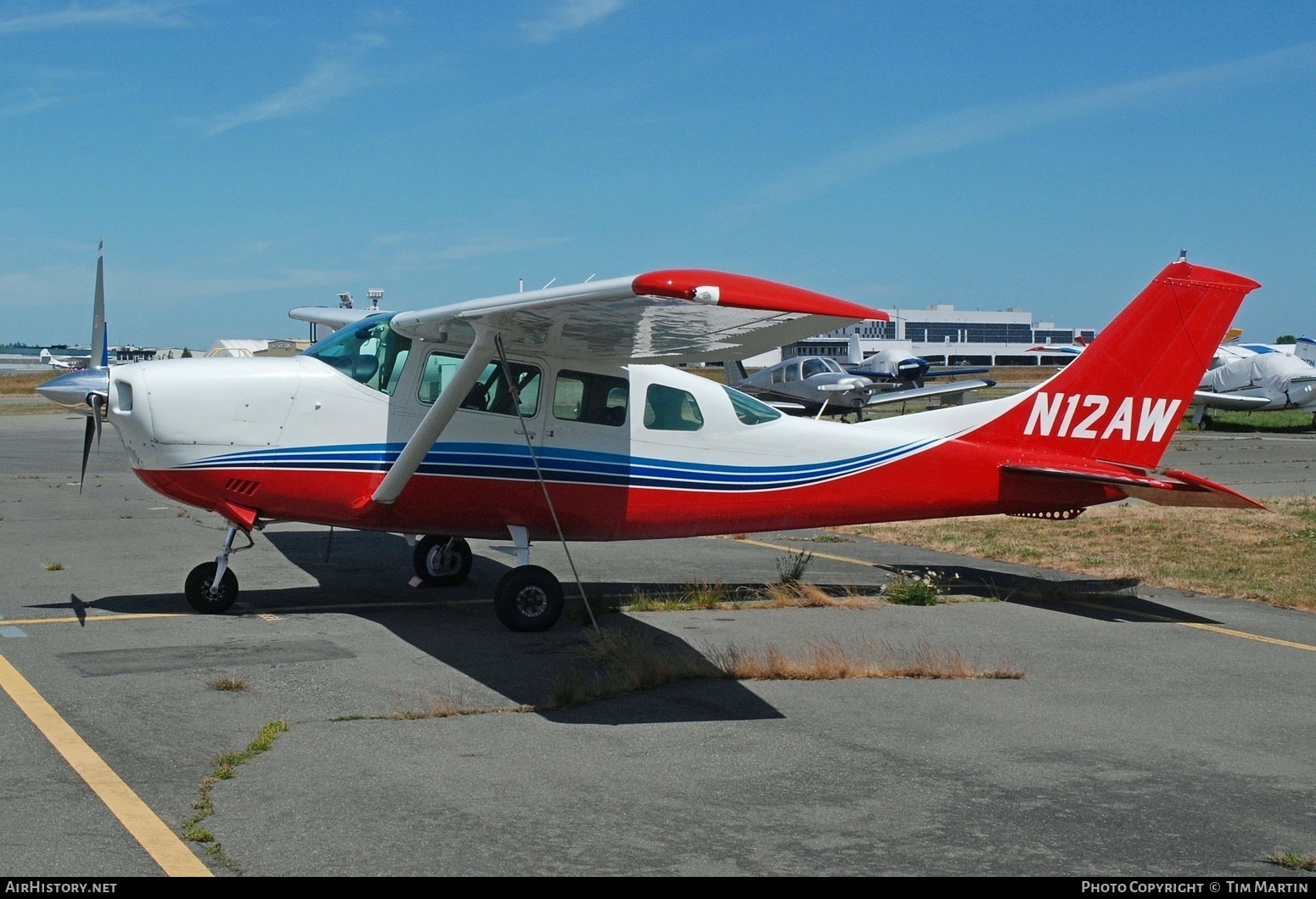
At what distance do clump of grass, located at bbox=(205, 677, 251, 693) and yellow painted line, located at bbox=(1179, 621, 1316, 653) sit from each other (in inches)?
304

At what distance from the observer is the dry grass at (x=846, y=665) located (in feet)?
26.4

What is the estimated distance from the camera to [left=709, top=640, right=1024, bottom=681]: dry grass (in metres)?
8.05

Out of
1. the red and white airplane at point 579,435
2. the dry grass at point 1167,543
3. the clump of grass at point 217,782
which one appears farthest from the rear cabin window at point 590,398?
the dry grass at point 1167,543

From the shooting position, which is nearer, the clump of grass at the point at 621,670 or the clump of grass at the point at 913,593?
the clump of grass at the point at 621,670

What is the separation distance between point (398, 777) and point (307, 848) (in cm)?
101

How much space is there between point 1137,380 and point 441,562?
22.8ft

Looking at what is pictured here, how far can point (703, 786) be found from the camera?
18.7 feet

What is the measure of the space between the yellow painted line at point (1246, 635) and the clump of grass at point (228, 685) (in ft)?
25.4

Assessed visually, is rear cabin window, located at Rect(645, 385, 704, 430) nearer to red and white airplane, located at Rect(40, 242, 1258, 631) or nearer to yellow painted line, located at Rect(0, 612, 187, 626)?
red and white airplane, located at Rect(40, 242, 1258, 631)

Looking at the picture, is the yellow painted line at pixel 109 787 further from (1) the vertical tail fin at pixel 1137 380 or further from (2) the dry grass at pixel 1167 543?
(2) the dry grass at pixel 1167 543

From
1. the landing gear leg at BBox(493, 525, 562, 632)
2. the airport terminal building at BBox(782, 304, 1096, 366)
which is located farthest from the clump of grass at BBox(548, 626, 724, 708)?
the airport terminal building at BBox(782, 304, 1096, 366)

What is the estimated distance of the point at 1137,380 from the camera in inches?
445

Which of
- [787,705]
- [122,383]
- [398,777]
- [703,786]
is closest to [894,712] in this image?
[787,705]

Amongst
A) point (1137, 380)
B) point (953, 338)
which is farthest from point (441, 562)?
point (953, 338)
